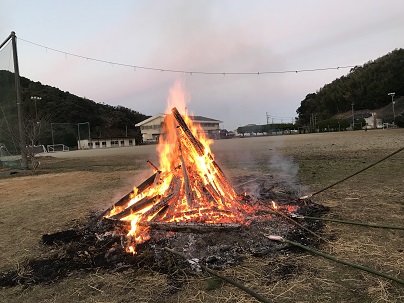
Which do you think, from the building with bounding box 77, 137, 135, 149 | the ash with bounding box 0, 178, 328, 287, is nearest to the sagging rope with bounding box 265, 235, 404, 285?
the ash with bounding box 0, 178, 328, 287

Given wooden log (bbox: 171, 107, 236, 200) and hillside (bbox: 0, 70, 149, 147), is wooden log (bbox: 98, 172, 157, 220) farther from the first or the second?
hillside (bbox: 0, 70, 149, 147)

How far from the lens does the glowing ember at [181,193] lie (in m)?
4.68

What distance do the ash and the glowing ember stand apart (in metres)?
0.23

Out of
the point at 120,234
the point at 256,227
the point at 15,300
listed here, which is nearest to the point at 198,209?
the point at 256,227

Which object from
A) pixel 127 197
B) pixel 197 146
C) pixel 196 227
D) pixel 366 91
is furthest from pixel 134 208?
pixel 366 91

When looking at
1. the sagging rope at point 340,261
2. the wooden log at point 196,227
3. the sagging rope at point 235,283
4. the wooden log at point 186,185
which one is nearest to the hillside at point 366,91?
the wooden log at point 186,185

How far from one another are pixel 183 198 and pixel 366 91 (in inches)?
4425

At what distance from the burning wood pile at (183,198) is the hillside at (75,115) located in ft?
164

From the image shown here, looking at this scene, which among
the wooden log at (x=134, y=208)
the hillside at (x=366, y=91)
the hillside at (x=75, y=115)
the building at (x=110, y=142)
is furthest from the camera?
the hillside at (x=366, y=91)

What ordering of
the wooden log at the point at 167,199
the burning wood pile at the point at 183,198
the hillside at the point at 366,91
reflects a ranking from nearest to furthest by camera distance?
the burning wood pile at the point at 183,198 < the wooden log at the point at 167,199 < the hillside at the point at 366,91

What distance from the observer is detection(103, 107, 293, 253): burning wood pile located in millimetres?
4566

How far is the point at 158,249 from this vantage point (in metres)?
4.10

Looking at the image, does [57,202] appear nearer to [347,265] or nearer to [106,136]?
[347,265]

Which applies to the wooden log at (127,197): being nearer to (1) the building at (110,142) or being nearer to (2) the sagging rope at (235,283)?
(2) the sagging rope at (235,283)
